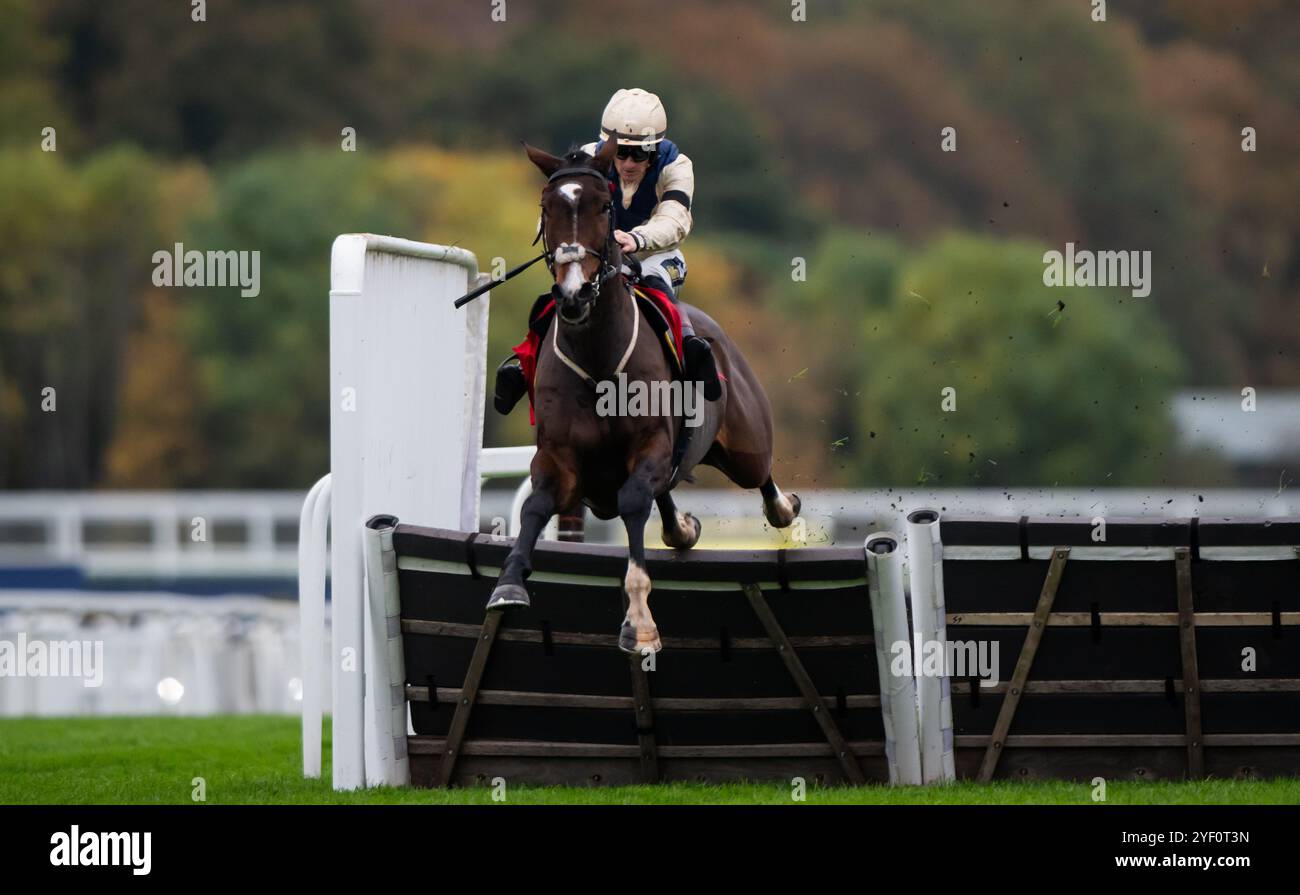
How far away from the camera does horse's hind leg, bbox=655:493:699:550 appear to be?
10547 mm

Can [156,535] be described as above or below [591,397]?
above

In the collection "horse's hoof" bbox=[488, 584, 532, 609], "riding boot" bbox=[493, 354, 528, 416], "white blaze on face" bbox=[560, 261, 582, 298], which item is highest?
"white blaze on face" bbox=[560, 261, 582, 298]

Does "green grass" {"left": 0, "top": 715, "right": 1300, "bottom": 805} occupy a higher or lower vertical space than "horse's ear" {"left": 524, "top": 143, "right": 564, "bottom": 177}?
lower

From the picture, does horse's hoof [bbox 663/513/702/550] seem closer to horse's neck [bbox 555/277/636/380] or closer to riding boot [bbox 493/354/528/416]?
riding boot [bbox 493/354/528/416]

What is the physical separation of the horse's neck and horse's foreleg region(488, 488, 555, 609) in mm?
588

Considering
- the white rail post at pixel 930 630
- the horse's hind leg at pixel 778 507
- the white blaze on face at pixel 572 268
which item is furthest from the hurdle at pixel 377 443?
the white rail post at pixel 930 630

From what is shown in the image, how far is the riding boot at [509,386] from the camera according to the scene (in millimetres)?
10164

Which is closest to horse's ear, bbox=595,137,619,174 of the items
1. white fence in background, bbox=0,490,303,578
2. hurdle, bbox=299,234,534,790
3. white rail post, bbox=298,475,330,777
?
hurdle, bbox=299,234,534,790

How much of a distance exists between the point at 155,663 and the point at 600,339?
40.1 ft

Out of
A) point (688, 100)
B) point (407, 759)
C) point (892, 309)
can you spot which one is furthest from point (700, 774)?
point (688, 100)

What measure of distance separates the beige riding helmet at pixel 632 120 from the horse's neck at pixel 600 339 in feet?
3.08

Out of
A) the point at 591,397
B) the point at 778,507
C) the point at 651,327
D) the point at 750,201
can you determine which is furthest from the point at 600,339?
the point at 750,201

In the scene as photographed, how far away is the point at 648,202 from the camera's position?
423 inches

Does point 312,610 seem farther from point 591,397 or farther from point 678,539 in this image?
point 591,397
